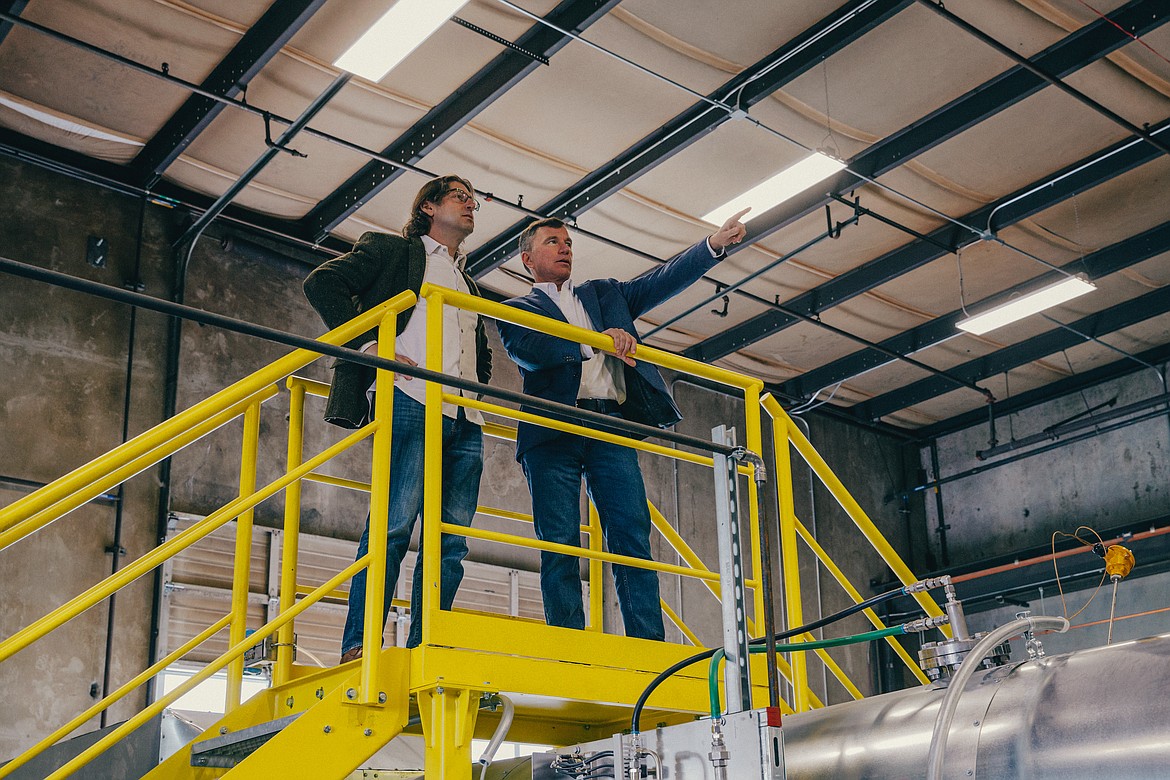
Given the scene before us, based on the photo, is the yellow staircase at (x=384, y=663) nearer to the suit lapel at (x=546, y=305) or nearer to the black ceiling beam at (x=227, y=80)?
the suit lapel at (x=546, y=305)

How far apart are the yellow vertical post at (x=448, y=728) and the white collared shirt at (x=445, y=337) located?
112 cm

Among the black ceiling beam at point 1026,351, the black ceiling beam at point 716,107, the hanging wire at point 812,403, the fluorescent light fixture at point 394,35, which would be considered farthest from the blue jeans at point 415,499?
the black ceiling beam at point 1026,351

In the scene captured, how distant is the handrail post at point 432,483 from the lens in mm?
4328

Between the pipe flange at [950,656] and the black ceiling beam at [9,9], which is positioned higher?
the black ceiling beam at [9,9]

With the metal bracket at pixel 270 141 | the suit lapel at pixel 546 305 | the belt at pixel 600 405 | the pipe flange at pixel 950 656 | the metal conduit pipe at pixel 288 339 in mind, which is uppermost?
the metal bracket at pixel 270 141

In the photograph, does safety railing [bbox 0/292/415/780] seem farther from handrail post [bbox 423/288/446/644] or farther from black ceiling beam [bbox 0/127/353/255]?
black ceiling beam [bbox 0/127/353/255]

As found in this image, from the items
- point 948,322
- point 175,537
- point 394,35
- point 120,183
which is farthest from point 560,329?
point 948,322

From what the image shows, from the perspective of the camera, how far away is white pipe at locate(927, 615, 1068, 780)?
350 centimetres

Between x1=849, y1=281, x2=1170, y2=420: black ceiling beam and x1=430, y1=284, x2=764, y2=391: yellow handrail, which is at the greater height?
x1=849, y1=281, x2=1170, y2=420: black ceiling beam

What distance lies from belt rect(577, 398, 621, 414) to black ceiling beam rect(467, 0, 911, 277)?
17.8 ft

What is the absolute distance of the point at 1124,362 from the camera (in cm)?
1730

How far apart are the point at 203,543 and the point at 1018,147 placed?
9013mm

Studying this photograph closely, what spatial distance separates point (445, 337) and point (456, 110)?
6199mm

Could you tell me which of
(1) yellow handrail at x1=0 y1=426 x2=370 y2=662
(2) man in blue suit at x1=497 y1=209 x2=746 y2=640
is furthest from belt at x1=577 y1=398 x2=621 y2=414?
(1) yellow handrail at x1=0 y1=426 x2=370 y2=662
